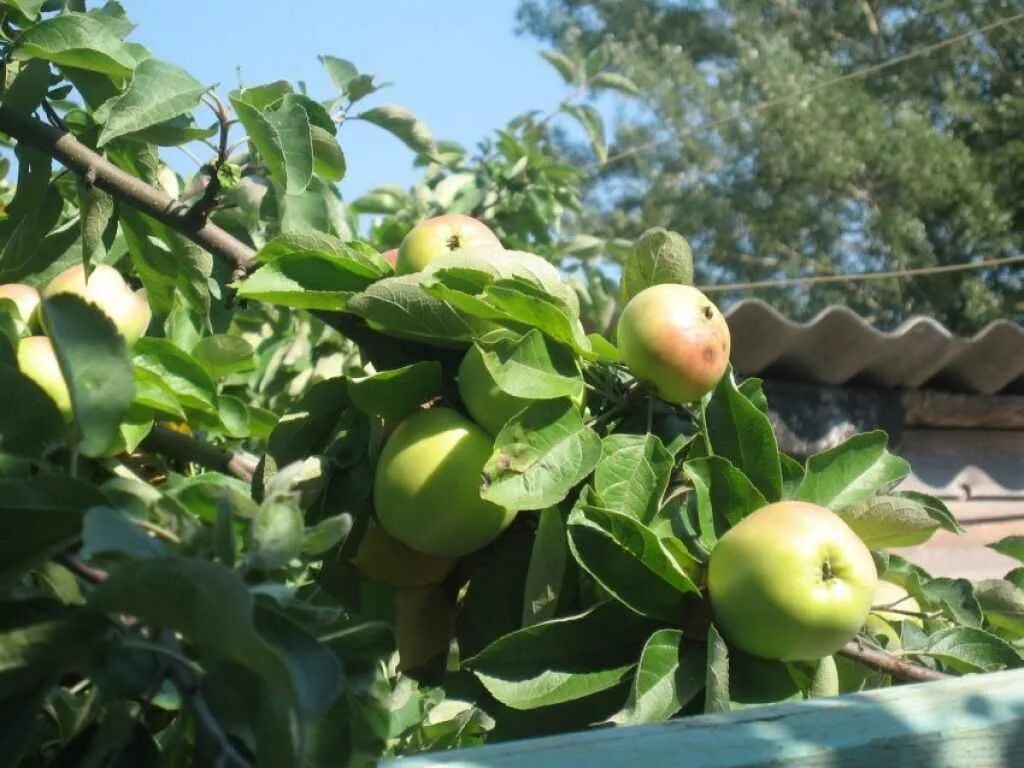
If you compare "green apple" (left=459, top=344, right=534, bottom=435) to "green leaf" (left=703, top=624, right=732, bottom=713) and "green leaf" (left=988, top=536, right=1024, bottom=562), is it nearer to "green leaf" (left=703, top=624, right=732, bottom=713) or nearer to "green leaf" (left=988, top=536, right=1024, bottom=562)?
"green leaf" (left=703, top=624, right=732, bottom=713)

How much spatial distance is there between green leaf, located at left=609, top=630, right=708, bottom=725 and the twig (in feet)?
1.16

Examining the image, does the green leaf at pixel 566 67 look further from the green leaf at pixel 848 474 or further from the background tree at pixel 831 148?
the background tree at pixel 831 148

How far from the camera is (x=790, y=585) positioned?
0.73 meters

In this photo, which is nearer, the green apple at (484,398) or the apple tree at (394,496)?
the apple tree at (394,496)

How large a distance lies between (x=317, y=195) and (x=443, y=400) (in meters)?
0.35

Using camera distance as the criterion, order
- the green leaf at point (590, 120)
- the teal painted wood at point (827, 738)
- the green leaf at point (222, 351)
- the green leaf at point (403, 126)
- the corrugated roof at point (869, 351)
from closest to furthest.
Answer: the teal painted wood at point (827, 738)
the green leaf at point (222, 351)
the green leaf at point (403, 126)
the corrugated roof at point (869, 351)
the green leaf at point (590, 120)

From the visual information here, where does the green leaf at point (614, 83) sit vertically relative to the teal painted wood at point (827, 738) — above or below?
above

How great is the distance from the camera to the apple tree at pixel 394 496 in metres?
0.50

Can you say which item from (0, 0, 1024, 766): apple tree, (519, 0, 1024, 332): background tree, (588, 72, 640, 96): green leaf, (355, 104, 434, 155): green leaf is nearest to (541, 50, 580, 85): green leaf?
(588, 72, 640, 96): green leaf

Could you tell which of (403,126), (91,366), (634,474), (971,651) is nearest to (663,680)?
(634,474)

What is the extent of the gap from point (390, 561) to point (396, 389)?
0.43 ft

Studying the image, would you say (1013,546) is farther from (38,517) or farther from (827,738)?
(38,517)

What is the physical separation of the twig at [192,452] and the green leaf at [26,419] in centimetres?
37

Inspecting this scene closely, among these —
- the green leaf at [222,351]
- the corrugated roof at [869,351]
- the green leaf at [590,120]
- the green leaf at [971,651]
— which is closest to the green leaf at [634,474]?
the green leaf at [971,651]
